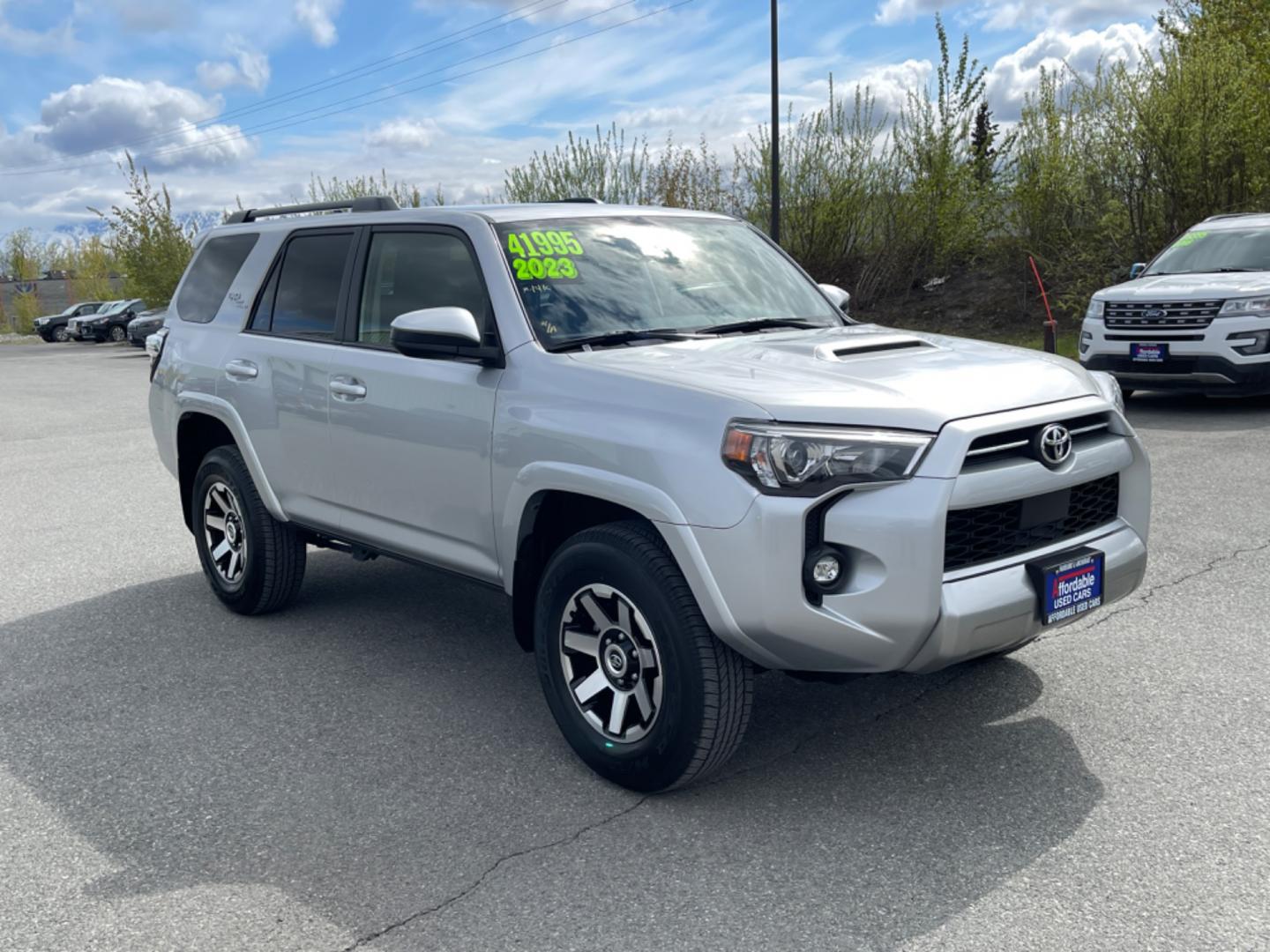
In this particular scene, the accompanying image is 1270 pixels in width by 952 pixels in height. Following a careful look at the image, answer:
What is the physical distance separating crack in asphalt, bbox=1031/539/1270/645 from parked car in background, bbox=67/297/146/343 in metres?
45.1

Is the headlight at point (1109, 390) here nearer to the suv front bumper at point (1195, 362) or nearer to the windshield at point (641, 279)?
the windshield at point (641, 279)

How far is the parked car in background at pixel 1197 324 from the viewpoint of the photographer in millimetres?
10875

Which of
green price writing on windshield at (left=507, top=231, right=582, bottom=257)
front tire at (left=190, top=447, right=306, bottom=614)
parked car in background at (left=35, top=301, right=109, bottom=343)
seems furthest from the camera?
parked car in background at (left=35, top=301, right=109, bottom=343)

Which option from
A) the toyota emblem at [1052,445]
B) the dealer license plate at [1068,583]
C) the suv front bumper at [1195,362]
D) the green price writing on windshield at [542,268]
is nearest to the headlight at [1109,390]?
the toyota emblem at [1052,445]

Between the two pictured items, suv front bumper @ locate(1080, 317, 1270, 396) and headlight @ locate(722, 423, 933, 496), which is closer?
headlight @ locate(722, 423, 933, 496)

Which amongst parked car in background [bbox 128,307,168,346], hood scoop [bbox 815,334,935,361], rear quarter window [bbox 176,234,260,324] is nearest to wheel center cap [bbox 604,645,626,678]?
hood scoop [bbox 815,334,935,361]

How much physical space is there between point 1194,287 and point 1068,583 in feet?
29.1

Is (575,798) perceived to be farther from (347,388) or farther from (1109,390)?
(1109,390)

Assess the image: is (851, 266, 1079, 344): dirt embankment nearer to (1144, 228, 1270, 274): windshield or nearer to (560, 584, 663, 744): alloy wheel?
(1144, 228, 1270, 274): windshield

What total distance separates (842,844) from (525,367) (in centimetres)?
182

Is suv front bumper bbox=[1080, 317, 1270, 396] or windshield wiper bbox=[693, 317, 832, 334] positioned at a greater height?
windshield wiper bbox=[693, 317, 832, 334]

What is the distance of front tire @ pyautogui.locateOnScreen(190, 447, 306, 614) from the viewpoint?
5.56 meters

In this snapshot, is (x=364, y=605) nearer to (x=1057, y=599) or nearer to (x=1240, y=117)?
(x=1057, y=599)

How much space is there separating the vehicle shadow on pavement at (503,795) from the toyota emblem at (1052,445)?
101 cm
